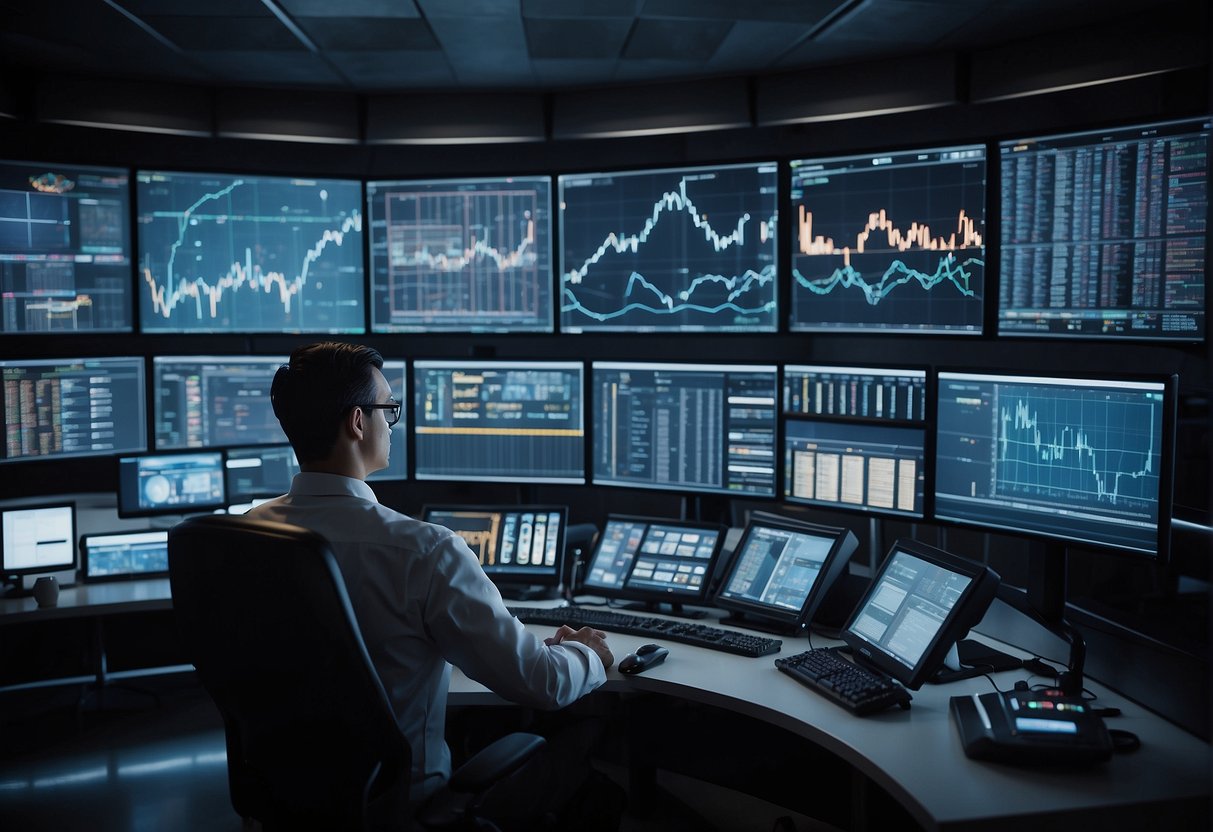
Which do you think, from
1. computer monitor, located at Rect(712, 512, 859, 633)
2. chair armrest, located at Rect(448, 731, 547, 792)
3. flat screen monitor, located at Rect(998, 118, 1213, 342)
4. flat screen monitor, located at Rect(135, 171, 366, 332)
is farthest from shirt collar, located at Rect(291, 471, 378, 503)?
flat screen monitor, located at Rect(998, 118, 1213, 342)

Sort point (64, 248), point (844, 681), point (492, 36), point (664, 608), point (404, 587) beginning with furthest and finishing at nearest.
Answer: point (64, 248) → point (492, 36) → point (664, 608) → point (844, 681) → point (404, 587)

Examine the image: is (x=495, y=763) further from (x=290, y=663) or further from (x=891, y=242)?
(x=891, y=242)

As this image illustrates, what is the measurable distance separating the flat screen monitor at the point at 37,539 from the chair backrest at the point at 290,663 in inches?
73.1

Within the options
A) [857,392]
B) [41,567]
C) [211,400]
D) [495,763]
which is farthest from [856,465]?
[41,567]

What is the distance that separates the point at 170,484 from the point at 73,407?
0.47 m

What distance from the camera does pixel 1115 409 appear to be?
A: 2109mm

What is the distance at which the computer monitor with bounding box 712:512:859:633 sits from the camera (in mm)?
2516

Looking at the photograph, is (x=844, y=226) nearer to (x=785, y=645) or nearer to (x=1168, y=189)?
(x=1168, y=189)

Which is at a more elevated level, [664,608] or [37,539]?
[37,539]

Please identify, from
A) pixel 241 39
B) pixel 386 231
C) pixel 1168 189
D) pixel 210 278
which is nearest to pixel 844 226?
pixel 1168 189

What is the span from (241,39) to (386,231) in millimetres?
763

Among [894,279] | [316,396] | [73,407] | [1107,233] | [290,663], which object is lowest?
[290,663]

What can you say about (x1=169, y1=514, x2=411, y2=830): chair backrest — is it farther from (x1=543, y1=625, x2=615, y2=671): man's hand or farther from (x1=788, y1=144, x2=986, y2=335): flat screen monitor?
(x1=788, y1=144, x2=986, y2=335): flat screen monitor

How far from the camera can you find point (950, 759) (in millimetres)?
1800
